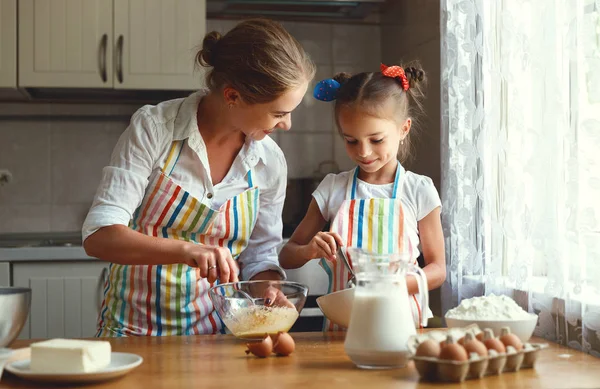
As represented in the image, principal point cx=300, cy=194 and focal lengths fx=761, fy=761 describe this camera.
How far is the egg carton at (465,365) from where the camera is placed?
1.03m

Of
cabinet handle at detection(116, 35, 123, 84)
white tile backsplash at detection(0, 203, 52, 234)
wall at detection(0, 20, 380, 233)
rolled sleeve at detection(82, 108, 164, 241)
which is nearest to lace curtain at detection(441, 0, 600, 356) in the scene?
rolled sleeve at detection(82, 108, 164, 241)

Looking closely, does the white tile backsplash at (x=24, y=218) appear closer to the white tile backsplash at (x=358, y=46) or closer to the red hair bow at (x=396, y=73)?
the white tile backsplash at (x=358, y=46)

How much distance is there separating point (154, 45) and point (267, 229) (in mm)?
1342

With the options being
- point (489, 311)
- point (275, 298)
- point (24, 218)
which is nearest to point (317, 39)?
point (24, 218)

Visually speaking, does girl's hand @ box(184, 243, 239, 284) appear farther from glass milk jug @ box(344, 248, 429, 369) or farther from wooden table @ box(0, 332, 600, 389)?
glass milk jug @ box(344, 248, 429, 369)

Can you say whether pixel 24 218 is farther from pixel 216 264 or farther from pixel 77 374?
pixel 77 374

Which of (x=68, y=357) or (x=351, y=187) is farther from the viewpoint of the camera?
(x=351, y=187)

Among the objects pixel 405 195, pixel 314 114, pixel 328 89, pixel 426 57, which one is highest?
pixel 426 57

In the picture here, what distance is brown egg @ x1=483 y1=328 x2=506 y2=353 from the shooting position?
1076 millimetres

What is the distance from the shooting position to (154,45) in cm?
288

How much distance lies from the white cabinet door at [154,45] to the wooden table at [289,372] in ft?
5.44

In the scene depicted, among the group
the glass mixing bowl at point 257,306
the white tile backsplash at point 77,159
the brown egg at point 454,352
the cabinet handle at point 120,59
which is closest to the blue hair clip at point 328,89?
the glass mixing bowl at point 257,306

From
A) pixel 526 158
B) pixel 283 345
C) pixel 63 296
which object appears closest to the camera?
pixel 283 345

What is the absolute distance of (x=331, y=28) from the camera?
3262 mm
